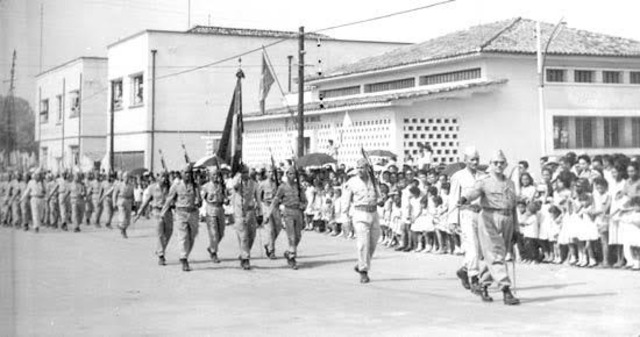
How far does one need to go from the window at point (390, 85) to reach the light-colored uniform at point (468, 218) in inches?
661

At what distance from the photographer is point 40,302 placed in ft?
35.3

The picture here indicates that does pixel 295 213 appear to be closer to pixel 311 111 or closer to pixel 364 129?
pixel 364 129

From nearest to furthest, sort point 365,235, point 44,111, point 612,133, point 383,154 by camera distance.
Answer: point 365,235
point 383,154
point 612,133
point 44,111

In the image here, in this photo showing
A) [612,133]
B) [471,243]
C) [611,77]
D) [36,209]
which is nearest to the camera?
[471,243]

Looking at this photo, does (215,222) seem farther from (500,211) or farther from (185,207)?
(500,211)

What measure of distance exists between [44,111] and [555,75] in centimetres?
3964

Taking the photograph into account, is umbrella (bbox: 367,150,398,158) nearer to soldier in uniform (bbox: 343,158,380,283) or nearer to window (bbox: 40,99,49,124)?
soldier in uniform (bbox: 343,158,380,283)

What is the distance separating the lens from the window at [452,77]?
85.7ft

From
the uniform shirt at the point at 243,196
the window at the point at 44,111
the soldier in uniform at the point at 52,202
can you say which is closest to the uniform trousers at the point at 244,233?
the uniform shirt at the point at 243,196

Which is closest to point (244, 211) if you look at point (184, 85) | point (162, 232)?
point (162, 232)

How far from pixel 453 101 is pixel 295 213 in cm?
1116

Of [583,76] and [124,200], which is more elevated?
[583,76]

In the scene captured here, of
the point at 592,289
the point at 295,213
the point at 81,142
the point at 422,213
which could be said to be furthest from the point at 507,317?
the point at 81,142

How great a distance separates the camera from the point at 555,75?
2589 centimetres
